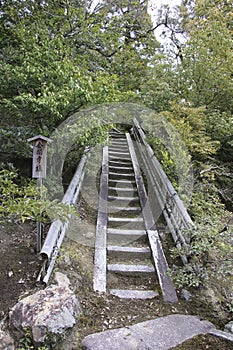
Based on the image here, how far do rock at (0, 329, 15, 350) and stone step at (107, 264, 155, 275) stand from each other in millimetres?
1708

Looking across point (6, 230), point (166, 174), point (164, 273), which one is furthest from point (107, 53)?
point (164, 273)

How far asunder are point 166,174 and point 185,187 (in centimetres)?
49

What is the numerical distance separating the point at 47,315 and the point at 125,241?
2290 millimetres

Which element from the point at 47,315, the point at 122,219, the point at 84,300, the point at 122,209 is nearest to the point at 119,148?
the point at 122,209

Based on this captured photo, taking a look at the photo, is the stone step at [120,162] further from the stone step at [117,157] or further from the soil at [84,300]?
the soil at [84,300]

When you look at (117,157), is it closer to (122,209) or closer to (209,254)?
(122,209)

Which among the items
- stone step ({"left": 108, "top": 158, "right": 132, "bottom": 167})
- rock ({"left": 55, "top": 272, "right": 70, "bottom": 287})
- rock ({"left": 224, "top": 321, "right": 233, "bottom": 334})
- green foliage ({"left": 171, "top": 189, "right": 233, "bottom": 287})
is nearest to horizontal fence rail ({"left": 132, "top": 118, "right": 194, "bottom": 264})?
green foliage ({"left": 171, "top": 189, "right": 233, "bottom": 287})

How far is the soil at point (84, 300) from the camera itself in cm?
277

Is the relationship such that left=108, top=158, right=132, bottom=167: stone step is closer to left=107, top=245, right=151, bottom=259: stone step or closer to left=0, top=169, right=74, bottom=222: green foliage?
left=107, top=245, right=151, bottom=259: stone step

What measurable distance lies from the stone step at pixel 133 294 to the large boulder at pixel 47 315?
2.60ft

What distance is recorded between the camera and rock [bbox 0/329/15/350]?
2.36m

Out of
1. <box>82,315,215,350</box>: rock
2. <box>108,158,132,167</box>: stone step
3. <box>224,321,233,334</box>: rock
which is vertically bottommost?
<box>82,315,215,350</box>: rock

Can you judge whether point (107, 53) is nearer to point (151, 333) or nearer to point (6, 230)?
point (6, 230)

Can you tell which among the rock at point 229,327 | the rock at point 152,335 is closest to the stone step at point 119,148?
the rock at point 152,335
